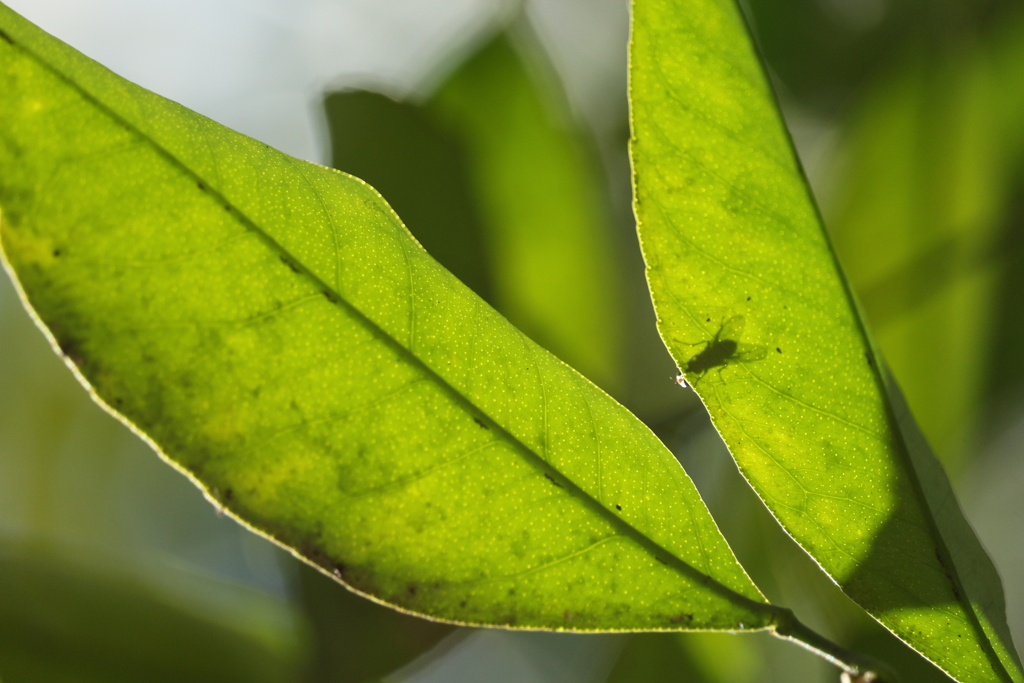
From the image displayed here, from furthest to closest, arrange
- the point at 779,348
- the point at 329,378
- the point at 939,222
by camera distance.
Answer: the point at 939,222, the point at 779,348, the point at 329,378

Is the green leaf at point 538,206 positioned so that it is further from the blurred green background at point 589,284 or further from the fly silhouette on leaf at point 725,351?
the fly silhouette on leaf at point 725,351

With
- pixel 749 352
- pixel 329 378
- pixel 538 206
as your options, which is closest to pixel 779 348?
pixel 749 352

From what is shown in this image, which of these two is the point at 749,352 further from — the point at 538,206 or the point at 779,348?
the point at 538,206

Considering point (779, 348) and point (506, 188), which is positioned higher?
point (779, 348)

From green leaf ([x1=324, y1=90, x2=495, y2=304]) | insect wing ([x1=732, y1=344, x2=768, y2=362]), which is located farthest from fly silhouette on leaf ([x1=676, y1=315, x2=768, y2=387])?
green leaf ([x1=324, y1=90, x2=495, y2=304])

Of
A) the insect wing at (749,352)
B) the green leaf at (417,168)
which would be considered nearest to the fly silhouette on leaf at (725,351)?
the insect wing at (749,352)

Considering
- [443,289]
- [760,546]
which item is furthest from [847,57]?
[443,289]

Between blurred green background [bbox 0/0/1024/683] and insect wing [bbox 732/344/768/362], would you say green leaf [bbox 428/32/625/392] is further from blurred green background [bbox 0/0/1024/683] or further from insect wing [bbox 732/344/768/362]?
insect wing [bbox 732/344/768/362]
